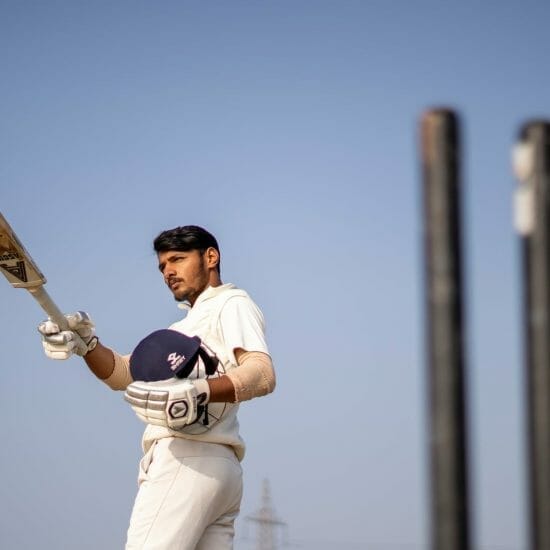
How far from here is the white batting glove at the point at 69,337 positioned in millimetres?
7355

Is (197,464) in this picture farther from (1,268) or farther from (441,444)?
(441,444)

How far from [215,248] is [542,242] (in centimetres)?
454

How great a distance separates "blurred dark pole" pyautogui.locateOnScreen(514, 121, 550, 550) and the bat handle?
16.5 feet

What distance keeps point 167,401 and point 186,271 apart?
121 cm

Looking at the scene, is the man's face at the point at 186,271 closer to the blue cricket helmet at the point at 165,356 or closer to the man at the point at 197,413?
the man at the point at 197,413

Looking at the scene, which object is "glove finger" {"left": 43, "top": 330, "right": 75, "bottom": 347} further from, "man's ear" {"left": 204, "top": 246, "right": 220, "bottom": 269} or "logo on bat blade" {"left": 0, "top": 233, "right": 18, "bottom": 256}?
"man's ear" {"left": 204, "top": 246, "right": 220, "bottom": 269}

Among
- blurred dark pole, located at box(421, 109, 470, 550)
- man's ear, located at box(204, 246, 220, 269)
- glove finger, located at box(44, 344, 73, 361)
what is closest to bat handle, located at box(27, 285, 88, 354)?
glove finger, located at box(44, 344, 73, 361)

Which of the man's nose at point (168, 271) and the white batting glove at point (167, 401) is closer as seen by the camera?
the white batting glove at point (167, 401)

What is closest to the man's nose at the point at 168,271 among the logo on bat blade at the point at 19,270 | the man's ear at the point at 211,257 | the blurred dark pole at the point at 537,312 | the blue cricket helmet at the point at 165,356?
the man's ear at the point at 211,257

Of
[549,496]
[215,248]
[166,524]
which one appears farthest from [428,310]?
[215,248]

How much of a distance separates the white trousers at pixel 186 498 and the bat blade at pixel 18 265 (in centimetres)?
137

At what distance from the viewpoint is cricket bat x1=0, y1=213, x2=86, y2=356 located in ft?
24.2

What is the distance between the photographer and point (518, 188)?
2.74m

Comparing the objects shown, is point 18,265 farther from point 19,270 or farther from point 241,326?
point 241,326
